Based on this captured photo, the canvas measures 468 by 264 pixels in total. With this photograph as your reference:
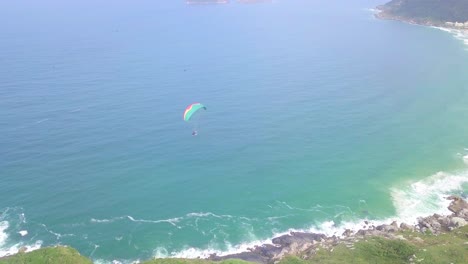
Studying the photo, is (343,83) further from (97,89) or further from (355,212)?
(97,89)

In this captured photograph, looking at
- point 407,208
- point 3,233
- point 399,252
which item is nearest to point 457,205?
point 407,208

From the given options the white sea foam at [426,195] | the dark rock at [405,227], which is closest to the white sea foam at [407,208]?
the white sea foam at [426,195]

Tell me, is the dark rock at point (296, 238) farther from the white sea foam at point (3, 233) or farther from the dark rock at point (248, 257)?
the white sea foam at point (3, 233)

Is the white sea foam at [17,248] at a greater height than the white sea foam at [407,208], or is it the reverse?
the white sea foam at [17,248]

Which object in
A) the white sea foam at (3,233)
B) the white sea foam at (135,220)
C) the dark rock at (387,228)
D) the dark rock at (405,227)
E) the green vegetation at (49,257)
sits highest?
the green vegetation at (49,257)

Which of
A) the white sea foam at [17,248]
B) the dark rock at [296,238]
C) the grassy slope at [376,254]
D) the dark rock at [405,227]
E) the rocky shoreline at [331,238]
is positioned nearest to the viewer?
the grassy slope at [376,254]

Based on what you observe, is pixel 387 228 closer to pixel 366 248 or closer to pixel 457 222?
pixel 366 248

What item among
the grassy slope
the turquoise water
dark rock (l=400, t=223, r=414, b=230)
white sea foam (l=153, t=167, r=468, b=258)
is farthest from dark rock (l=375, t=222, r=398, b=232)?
the turquoise water
